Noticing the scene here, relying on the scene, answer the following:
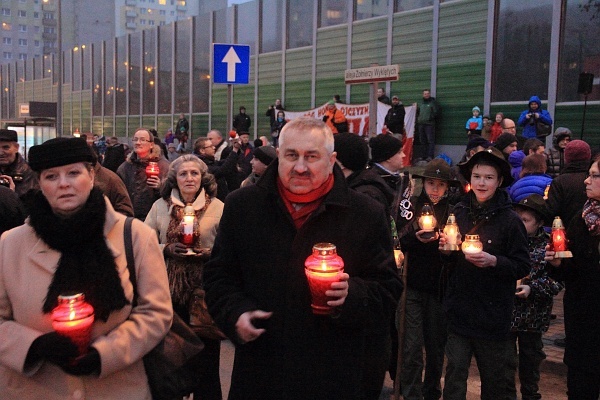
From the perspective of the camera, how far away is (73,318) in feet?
9.09

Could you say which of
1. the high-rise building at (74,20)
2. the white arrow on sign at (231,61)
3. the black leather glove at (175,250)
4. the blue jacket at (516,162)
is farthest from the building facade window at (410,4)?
the high-rise building at (74,20)

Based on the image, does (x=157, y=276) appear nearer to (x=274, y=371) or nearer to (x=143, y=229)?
(x=143, y=229)

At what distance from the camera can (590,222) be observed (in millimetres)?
4660

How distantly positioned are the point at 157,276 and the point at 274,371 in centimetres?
71

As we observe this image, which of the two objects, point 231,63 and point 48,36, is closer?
point 231,63

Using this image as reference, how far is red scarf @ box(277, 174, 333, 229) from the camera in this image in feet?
10.4

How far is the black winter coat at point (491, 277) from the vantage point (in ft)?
15.4

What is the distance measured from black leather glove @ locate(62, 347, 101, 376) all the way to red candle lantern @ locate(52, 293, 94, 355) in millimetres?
35

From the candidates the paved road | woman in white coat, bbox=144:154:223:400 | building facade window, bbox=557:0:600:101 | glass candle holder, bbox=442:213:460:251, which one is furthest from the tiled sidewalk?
building facade window, bbox=557:0:600:101

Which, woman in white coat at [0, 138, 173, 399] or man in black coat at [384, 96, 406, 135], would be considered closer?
woman in white coat at [0, 138, 173, 399]

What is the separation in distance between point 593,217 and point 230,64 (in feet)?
21.6

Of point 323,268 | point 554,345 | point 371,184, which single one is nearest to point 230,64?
point 371,184

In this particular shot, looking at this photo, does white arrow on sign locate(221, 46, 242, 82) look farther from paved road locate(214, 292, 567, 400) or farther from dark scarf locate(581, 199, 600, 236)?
dark scarf locate(581, 199, 600, 236)

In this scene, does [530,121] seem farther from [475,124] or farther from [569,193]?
[569,193]
